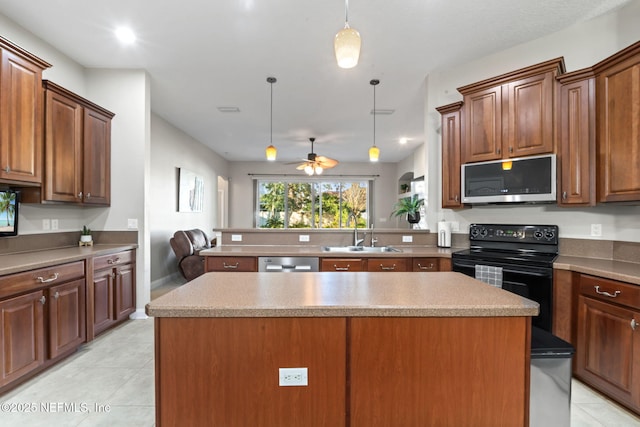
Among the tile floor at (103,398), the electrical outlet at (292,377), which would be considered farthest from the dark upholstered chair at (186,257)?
the electrical outlet at (292,377)

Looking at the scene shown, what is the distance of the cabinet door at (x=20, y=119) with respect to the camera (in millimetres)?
2234

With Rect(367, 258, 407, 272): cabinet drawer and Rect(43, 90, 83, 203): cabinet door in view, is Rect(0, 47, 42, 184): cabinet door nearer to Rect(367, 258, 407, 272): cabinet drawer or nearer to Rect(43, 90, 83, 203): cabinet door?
Rect(43, 90, 83, 203): cabinet door

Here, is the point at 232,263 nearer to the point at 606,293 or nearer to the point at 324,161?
the point at 606,293

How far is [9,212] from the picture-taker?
2.55 metres

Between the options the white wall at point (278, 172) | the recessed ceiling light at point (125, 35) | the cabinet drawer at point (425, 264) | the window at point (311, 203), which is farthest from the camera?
the window at point (311, 203)

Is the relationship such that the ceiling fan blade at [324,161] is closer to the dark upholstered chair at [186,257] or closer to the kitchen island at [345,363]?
the dark upholstered chair at [186,257]

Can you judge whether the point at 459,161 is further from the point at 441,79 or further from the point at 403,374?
the point at 403,374

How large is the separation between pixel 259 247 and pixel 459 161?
2.30m

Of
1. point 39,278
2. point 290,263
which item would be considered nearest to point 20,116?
point 39,278

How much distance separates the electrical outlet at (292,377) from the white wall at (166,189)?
4.12m

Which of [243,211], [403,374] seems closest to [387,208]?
[243,211]

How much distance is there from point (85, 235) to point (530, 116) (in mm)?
4467

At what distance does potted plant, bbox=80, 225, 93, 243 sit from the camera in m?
3.27

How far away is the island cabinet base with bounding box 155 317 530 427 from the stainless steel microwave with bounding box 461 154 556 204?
189 centimetres
